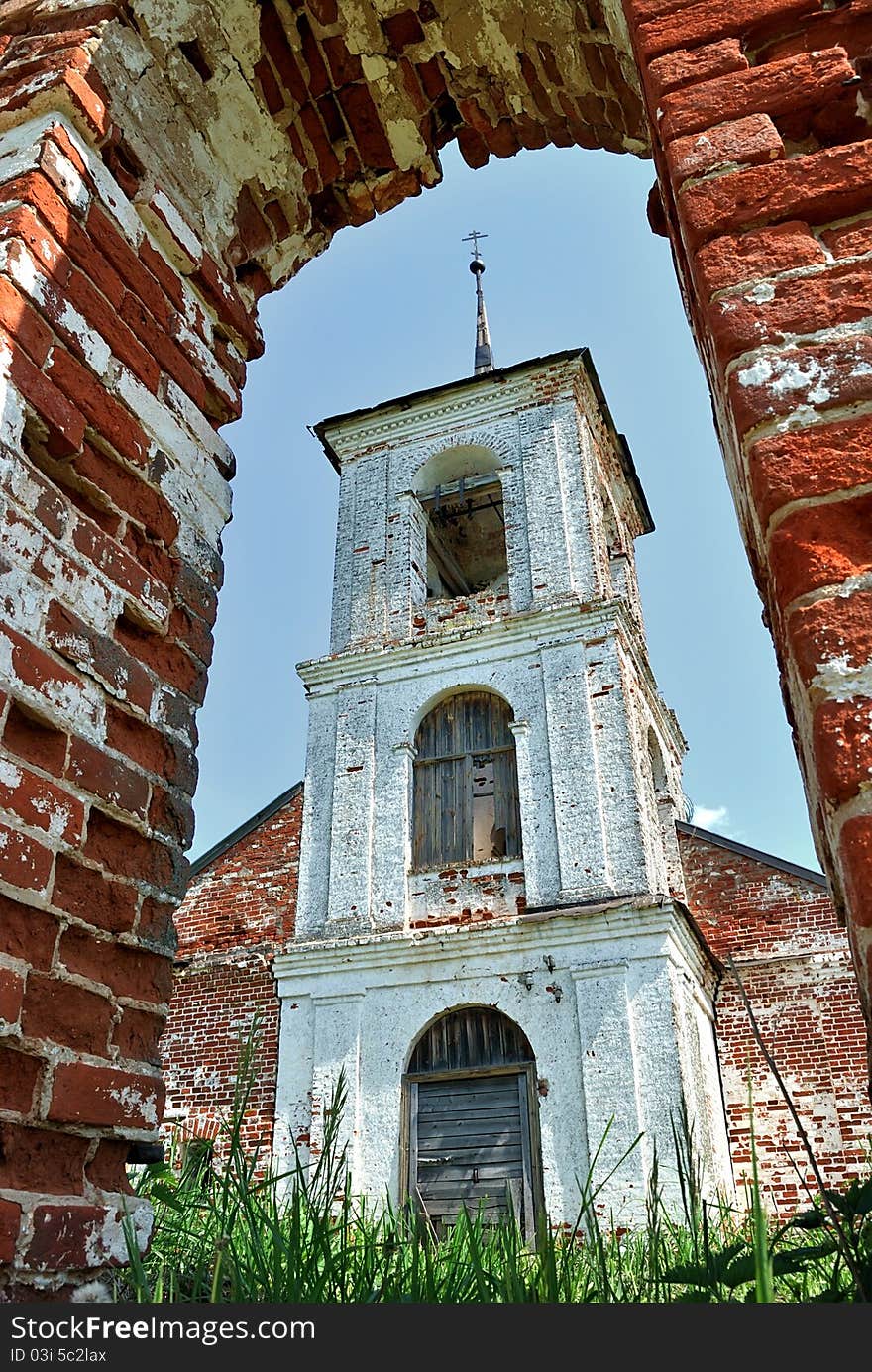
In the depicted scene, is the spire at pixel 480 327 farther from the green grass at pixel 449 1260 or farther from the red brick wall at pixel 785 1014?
the green grass at pixel 449 1260

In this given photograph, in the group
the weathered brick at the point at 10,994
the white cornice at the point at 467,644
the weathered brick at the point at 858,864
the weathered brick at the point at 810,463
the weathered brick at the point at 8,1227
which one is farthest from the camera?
the white cornice at the point at 467,644

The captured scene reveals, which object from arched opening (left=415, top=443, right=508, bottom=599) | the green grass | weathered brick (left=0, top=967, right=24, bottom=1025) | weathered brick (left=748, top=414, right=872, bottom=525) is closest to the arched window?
arched opening (left=415, top=443, right=508, bottom=599)

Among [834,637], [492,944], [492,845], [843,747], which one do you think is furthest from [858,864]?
[492,845]

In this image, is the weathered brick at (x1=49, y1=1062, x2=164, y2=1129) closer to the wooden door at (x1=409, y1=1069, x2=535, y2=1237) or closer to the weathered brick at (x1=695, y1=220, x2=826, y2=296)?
the weathered brick at (x1=695, y1=220, x2=826, y2=296)

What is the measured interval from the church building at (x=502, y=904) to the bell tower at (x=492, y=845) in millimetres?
28

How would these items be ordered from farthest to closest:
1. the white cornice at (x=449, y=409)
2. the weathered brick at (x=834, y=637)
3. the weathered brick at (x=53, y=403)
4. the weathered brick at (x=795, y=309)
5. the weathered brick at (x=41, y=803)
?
the white cornice at (x=449, y=409), the weathered brick at (x=53, y=403), the weathered brick at (x=41, y=803), the weathered brick at (x=795, y=309), the weathered brick at (x=834, y=637)

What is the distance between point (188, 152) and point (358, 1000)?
8572 mm

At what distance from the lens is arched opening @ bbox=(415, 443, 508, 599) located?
13.7 meters

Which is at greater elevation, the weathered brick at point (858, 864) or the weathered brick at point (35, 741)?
the weathered brick at point (35, 741)

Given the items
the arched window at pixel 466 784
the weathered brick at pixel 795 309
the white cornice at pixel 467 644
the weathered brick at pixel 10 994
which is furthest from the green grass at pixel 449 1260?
the white cornice at pixel 467 644

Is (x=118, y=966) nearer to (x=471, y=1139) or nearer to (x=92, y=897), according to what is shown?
(x=92, y=897)

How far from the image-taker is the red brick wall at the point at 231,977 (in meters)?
10.4

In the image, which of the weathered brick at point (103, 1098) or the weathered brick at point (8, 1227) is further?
the weathered brick at point (103, 1098)

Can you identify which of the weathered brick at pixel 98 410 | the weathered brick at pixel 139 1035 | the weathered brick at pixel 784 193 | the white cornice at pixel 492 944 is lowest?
the weathered brick at pixel 139 1035
